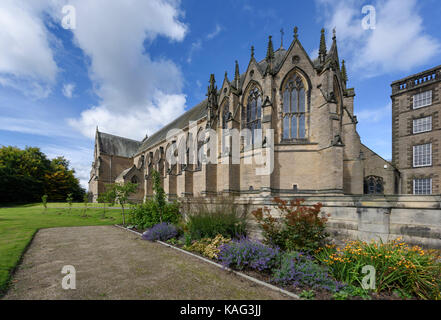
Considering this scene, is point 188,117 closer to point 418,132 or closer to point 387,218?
point 418,132

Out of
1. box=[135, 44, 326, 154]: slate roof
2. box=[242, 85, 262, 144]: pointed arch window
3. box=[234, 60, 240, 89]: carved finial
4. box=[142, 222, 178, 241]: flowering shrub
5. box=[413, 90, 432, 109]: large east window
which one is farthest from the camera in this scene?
box=[413, 90, 432, 109]: large east window

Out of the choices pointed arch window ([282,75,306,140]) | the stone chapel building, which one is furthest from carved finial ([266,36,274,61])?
pointed arch window ([282,75,306,140])

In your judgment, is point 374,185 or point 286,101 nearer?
point 286,101

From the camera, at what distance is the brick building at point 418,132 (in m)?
19.9

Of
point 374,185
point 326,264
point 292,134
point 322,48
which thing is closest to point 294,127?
point 292,134

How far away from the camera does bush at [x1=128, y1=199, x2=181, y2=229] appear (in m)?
11.7

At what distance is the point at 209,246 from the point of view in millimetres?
7125

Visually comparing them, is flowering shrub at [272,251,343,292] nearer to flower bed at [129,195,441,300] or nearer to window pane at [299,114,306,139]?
flower bed at [129,195,441,300]

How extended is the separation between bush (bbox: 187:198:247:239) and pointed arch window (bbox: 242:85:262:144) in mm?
10320

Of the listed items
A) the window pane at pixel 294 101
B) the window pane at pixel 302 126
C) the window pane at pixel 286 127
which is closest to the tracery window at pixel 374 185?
the window pane at pixel 302 126

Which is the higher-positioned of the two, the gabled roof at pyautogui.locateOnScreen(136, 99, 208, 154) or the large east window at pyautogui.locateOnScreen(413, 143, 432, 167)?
the gabled roof at pyautogui.locateOnScreen(136, 99, 208, 154)

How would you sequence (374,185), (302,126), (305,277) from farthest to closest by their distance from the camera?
(374,185), (302,126), (305,277)

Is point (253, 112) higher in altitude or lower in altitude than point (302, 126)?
higher

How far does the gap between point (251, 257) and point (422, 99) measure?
2782cm
